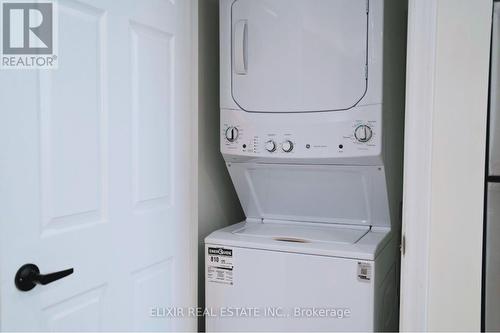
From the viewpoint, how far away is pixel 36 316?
115 cm

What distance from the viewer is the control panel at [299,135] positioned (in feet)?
5.44

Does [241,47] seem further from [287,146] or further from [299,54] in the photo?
[287,146]

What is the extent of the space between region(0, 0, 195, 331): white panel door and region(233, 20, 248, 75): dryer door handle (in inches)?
8.5

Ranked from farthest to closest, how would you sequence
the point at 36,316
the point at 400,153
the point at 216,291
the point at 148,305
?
the point at 400,153, the point at 216,291, the point at 148,305, the point at 36,316

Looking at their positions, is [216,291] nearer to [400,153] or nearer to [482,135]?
[400,153]

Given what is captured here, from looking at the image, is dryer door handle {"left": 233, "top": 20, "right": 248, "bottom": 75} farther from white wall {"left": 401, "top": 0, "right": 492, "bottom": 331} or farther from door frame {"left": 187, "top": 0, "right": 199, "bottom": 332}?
white wall {"left": 401, "top": 0, "right": 492, "bottom": 331}

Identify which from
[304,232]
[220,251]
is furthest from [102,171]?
[304,232]

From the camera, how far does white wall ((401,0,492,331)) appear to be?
95cm

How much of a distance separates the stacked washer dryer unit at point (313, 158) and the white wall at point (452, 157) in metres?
0.56

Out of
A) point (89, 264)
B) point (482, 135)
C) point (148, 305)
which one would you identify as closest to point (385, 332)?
point (148, 305)

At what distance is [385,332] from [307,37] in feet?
4.24

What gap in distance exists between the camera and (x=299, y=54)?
5.77 feet

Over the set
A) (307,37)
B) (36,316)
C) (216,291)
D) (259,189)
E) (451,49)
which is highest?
(307,37)

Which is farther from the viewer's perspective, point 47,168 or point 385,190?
point 385,190
